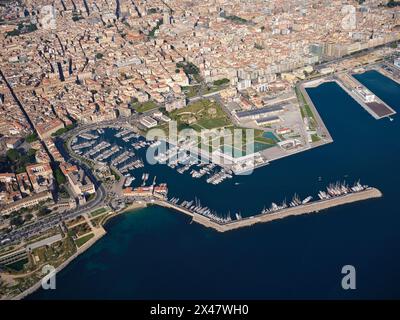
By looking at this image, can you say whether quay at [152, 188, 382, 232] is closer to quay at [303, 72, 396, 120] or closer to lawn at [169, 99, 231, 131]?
lawn at [169, 99, 231, 131]

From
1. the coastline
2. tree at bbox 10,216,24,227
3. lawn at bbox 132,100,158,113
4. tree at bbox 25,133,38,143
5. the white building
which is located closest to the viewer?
the coastline

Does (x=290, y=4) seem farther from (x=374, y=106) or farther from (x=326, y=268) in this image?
(x=326, y=268)

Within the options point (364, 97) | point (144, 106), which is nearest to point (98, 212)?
point (144, 106)

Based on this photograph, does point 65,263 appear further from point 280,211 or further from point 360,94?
point 360,94

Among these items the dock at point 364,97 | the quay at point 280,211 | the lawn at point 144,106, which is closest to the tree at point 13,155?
the lawn at point 144,106

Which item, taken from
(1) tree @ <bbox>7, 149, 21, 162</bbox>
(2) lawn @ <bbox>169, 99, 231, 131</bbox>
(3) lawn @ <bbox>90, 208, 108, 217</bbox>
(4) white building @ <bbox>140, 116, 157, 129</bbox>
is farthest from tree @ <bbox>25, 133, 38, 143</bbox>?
(3) lawn @ <bbox>90, 208, 108, 217</bbox>

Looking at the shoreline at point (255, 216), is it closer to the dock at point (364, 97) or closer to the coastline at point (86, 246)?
the coastline at point (86, 246)

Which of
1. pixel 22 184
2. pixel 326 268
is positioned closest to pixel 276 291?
pixel 326 268
